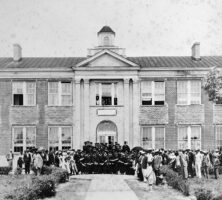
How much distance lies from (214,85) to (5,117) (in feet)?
57.4

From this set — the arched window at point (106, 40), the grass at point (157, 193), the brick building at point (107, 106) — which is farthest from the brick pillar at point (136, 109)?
the grass at point (157, 193)

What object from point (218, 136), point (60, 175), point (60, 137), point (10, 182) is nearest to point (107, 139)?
point (60, 137)

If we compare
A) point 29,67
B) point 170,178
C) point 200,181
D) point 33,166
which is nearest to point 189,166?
point 200,181

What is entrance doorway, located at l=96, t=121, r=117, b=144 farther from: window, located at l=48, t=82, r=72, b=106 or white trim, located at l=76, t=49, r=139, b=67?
white trim, located at l=76, t=49, r=139, b=67

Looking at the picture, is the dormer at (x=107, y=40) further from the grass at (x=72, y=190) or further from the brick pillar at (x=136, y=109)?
the grass at (x=72, y=190)

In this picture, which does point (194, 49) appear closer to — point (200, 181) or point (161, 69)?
point (161, 69)

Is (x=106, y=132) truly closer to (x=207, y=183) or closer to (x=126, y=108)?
(x=126, y=108)

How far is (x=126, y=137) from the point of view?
32219mm

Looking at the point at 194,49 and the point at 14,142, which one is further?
the point at 194,49

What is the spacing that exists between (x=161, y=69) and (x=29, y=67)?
9857 millimetres

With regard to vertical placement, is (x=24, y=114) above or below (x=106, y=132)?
above

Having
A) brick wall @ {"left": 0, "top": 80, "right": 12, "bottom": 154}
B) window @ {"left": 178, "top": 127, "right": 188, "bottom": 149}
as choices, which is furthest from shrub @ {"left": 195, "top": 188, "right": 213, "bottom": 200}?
brick wall @ {"left": 0, "top": 80, "right": 12, "bottom": 154}

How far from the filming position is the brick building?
3244cm

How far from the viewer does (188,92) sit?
3294 cm
